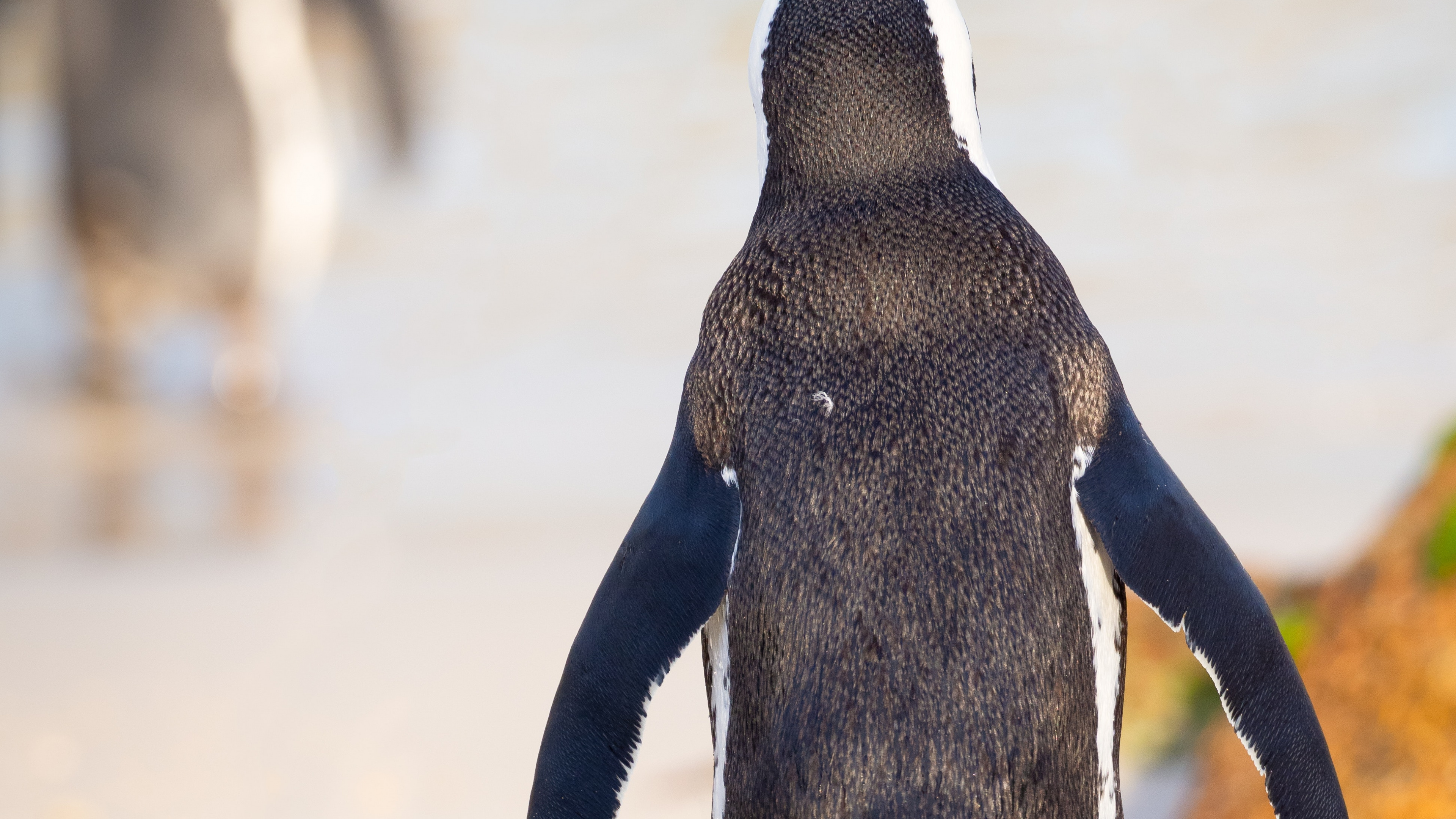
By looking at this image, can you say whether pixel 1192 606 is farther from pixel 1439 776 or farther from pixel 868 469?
pixel 1439 776

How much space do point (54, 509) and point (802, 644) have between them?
304 cm

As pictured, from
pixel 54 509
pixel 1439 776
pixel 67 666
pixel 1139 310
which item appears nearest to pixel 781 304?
pixel 1439 776

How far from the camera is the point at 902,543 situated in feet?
2.92

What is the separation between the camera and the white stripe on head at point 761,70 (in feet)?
3.34

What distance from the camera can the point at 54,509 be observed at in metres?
3.42

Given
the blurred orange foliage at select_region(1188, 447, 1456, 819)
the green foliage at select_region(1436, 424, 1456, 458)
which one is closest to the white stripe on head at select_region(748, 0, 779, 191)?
the blurred orange foliage at select_region(1188, 447, 1456, 819)

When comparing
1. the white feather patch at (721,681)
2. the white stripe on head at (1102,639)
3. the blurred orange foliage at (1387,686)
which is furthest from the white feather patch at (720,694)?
the blurred orange foliage at (1387,686)

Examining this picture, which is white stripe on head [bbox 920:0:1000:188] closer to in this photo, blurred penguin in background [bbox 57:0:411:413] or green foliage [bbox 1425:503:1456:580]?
green foliage [bbox 1425:503:1456:580]

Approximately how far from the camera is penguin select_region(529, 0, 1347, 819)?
2.87 feet

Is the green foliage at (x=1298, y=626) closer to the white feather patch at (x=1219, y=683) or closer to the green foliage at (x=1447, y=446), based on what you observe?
the green foliage at (x=1447, y=446)

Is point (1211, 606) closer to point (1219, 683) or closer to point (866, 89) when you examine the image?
point (1219, 683)

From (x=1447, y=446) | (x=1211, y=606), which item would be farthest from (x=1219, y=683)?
(x=1447, y=446)

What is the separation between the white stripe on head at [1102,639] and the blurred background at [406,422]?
734mm

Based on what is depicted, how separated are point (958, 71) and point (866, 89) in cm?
7
